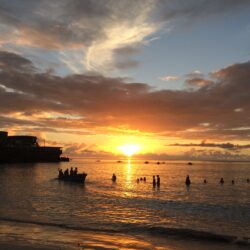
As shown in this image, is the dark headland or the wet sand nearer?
the wet sand

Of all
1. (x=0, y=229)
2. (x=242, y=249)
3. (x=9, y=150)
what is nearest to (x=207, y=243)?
(x=242, y=249)

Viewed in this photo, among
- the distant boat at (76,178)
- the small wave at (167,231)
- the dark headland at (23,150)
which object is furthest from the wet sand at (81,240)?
the dark headland at (23,150)

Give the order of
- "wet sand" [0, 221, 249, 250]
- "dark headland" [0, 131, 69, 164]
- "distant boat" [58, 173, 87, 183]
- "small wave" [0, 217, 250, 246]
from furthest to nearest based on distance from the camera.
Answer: "dark headland" [0, 131, 69, 164]
"distant boat" [58, 173, 87, 183]
"small wave" [0, 217, 250, 246]
"wet sand" [0, 221, 249, 250]

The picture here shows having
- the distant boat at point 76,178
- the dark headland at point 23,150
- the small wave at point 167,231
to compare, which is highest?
the dark headland at point 23,150

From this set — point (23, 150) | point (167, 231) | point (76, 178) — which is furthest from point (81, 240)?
point (23, 150)

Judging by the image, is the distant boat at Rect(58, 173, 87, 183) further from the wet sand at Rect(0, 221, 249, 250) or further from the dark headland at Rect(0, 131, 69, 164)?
the dark headland at Rect(0, 131, 69, 164)

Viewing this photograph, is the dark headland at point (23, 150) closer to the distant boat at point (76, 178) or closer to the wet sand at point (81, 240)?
the distant boat at point (76, 178)

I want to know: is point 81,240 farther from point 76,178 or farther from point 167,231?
point 76,178

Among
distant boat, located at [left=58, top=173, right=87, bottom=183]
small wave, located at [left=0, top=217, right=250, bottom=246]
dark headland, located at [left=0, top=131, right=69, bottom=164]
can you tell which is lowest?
small wave, located at [left=0, top=217, right=250, bottom=246]

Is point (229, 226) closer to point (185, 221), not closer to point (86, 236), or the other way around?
point (185, 221)

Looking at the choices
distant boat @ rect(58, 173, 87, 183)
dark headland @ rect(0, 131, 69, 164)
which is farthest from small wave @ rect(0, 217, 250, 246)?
dark headland @ rect(0, 131, 69, 164)

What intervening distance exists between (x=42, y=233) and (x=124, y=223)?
8486 millimetres

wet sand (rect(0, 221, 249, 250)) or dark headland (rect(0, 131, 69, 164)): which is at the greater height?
dark headland (rect(0, 131, 69, 164))

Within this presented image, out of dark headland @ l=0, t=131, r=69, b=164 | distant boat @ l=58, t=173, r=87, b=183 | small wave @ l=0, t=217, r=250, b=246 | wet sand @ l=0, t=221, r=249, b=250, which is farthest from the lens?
dark headland @ l=0, t=131, r=69, b=164
